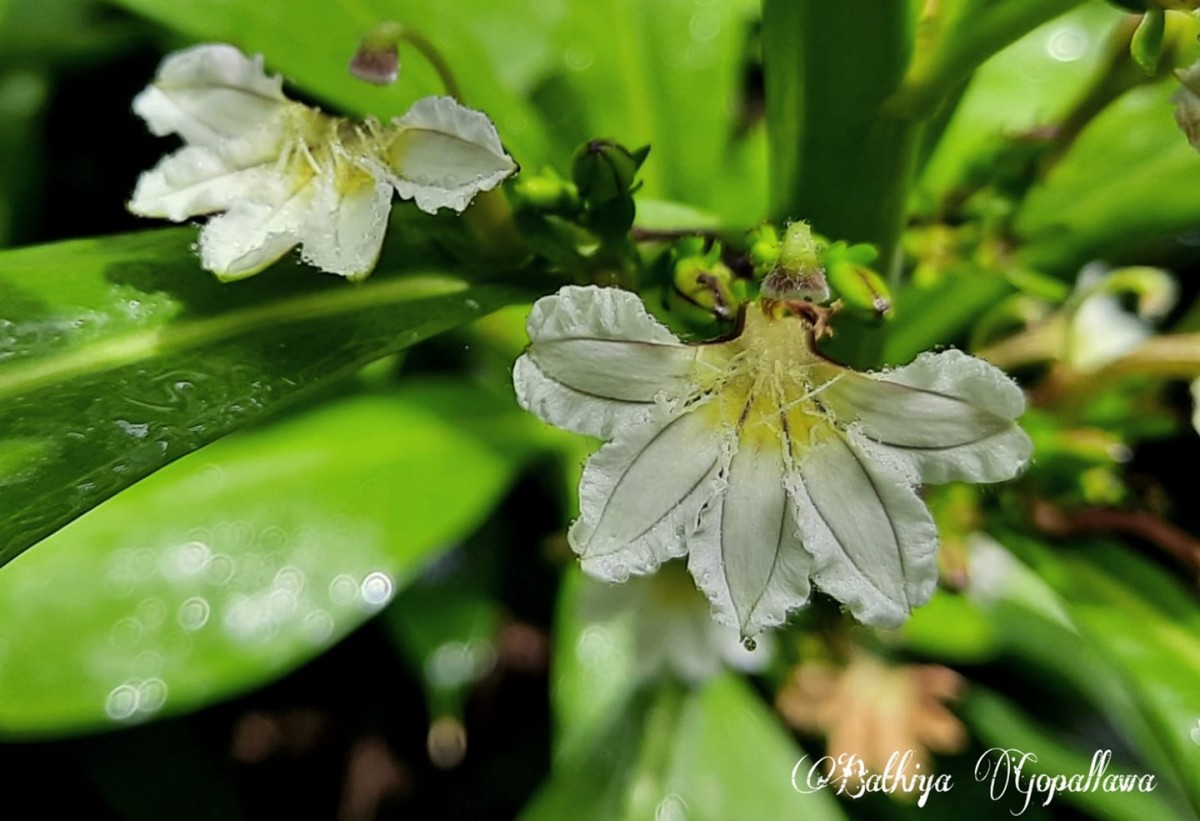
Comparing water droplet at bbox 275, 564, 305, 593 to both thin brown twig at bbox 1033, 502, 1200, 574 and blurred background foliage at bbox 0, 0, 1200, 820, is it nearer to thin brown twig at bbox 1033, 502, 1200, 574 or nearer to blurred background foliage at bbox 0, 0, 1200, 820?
blurred background foliage at bbox 0, 0, 1200, 820

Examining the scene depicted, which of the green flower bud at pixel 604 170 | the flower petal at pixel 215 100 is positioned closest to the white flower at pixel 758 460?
the green flower bud at pixel 604 170

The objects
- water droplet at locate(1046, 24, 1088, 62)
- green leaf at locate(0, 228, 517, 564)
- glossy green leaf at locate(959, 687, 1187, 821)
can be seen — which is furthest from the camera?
water droplet at locate(1046, 24, 1088, 62)

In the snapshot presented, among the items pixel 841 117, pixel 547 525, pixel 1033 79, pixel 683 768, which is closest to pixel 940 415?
pixel 841 117

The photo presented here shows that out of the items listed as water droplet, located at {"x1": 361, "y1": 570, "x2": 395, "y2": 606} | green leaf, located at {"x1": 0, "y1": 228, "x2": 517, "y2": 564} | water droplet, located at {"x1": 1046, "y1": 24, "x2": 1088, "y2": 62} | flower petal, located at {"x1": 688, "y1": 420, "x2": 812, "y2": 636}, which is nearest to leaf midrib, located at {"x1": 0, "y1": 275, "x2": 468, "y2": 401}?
green leaf, located at {"x1": 0, "y1": 228, "x2": 517, "y2": 564}

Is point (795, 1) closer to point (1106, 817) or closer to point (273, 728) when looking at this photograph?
point (1106, 817)

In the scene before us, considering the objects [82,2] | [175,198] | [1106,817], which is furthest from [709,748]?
[82,2]

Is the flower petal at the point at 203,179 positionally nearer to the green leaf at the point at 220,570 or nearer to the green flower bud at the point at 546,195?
the green flower bud at the point at 546,195

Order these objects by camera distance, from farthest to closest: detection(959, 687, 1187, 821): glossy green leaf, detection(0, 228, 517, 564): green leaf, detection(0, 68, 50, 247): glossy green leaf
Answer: detection(0, 68, 50, 247): glossy green leaf
detection(959, 687, 1187, 821): glossy green leaf
detection(0, 228, 517, 564): green leaf
